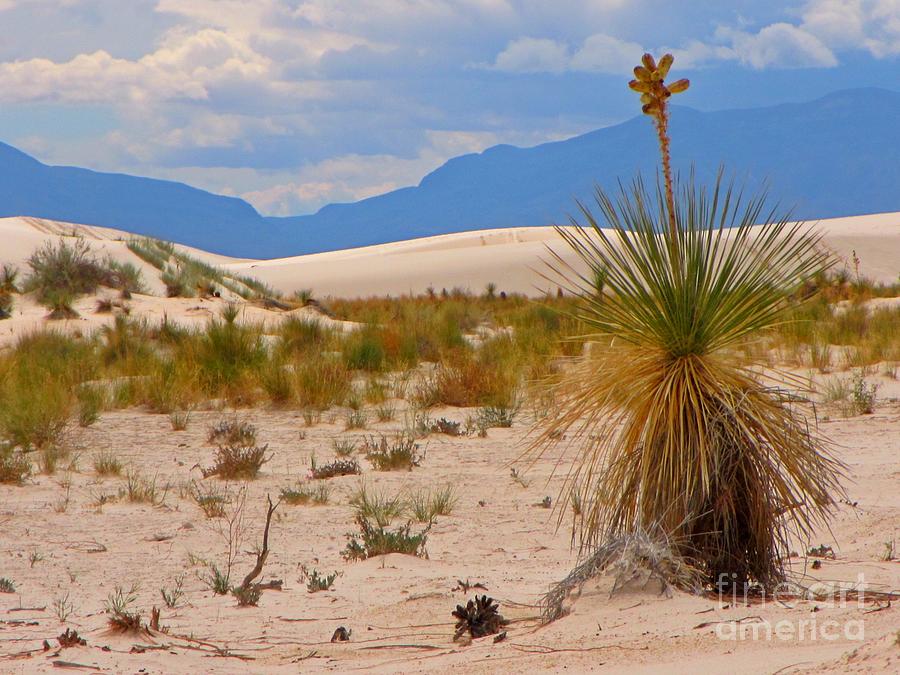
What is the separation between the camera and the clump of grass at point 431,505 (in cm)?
613

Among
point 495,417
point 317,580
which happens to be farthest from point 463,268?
point 317,580

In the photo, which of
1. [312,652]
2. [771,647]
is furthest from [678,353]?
[312,652]

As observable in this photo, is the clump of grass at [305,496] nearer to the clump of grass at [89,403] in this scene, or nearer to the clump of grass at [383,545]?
the clump of grass at [383,545]

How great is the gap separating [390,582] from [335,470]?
269 centimetres

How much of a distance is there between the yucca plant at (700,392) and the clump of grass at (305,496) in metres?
2.95

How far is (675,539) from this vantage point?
13.0 feet

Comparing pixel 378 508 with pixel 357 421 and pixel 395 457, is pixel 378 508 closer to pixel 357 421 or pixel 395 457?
pixel 395 457

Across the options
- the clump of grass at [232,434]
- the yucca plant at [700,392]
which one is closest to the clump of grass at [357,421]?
the clump of grass at [232,434]

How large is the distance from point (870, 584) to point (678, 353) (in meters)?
1.36

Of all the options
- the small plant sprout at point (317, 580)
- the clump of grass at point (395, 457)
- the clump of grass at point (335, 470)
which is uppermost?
the clump of grass at point (395, 457)

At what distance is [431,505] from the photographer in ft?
20.8

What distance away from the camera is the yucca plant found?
395cm

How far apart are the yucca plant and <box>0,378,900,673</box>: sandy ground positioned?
1.22 ft

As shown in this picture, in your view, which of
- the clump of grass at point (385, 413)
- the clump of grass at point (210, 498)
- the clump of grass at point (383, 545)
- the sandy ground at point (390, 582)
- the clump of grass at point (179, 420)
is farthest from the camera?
the clump of grass at point (385, 413)
